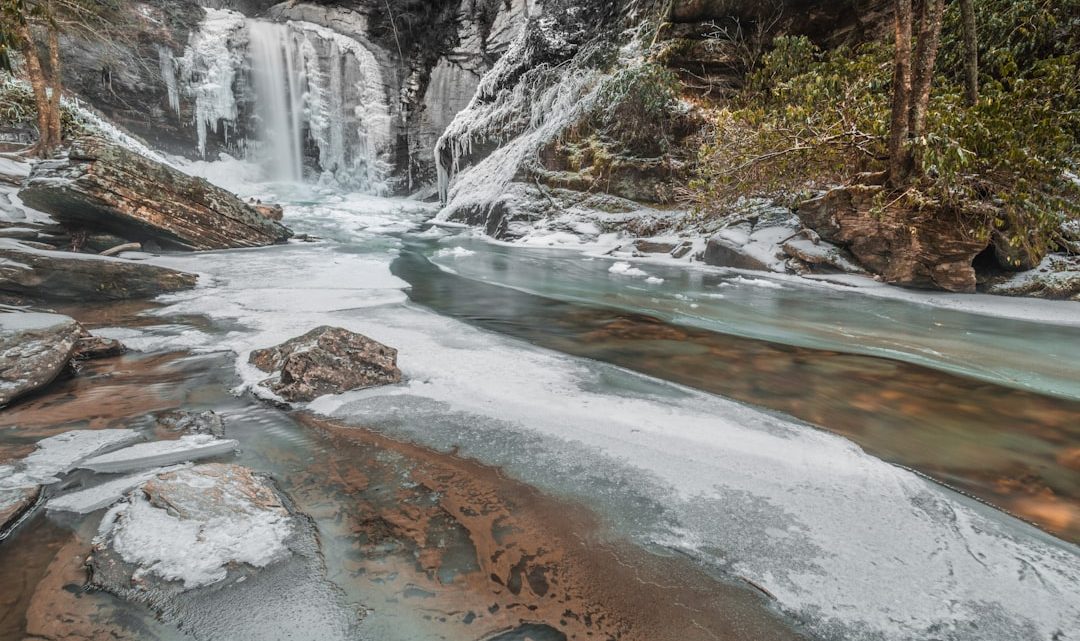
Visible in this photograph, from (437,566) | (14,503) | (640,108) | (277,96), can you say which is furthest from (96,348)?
(277,96)

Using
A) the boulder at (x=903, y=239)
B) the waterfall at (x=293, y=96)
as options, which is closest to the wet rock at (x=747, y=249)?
the boulder at (x=903, y=239)

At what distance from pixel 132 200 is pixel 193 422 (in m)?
6.28

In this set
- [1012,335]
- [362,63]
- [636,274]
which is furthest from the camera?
[362,63]

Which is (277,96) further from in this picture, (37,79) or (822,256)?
(822,256)

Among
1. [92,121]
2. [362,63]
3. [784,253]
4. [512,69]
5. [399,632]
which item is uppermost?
[362,63]

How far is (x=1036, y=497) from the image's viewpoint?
73.5 inches

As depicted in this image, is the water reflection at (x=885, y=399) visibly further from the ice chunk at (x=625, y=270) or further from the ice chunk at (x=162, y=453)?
the ice chunk at (x=625, y=270)

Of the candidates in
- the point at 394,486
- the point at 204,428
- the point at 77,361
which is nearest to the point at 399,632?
the point at 394,486

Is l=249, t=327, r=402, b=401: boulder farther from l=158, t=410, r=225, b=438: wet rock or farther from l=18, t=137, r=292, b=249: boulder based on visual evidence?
l=18, t=137, r=292, b=249: boulder

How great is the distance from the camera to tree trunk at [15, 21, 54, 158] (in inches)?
283

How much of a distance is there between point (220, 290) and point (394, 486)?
14.6ft

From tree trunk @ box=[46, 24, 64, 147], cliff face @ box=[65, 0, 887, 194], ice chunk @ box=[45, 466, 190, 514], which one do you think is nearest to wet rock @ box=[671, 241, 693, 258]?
cliff face @ box=[65, 0, 887, 194]

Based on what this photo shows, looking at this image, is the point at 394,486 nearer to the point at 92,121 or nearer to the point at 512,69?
the point at 512,69

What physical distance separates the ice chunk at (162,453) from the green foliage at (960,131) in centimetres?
668
